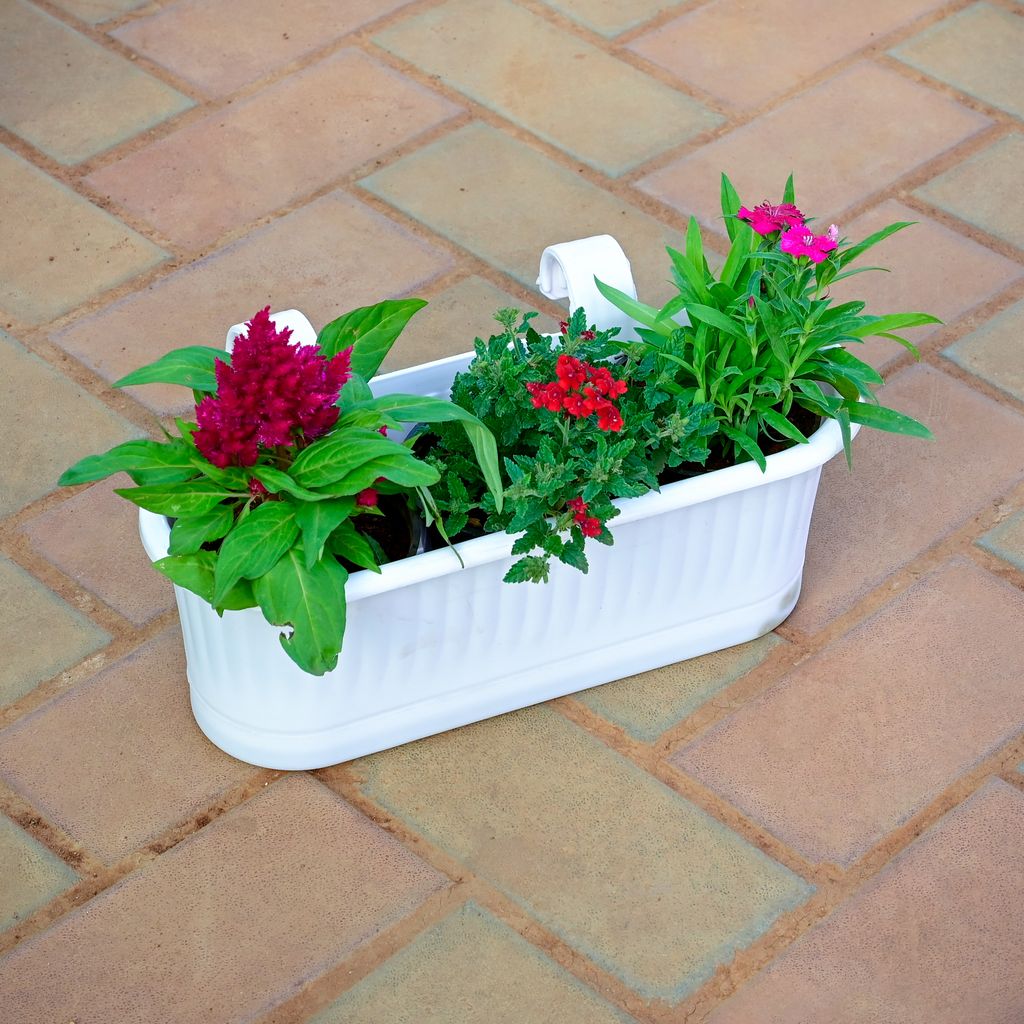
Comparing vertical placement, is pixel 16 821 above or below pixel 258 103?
below

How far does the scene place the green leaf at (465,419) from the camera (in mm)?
1692

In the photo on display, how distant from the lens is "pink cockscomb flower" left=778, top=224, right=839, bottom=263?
1.74 meters

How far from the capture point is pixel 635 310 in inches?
77.7

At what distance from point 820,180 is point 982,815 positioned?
1400 mm

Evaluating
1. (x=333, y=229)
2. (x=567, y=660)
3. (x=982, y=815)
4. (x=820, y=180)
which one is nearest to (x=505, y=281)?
(x=333, y=229)

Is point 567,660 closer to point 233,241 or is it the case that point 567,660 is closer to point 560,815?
point 560,815

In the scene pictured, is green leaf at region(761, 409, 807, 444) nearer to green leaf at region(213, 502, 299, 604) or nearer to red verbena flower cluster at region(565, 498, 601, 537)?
red verbena flower cluster at region(565, 498, 601, 537)

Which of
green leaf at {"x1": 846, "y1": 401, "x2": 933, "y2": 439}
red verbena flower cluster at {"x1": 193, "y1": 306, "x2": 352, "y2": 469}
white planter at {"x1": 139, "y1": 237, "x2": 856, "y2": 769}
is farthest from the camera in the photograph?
green leaf at {"x1": 846, "y1": 401, "x2": 933, "y2": 439}

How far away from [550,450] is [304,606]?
35 cm

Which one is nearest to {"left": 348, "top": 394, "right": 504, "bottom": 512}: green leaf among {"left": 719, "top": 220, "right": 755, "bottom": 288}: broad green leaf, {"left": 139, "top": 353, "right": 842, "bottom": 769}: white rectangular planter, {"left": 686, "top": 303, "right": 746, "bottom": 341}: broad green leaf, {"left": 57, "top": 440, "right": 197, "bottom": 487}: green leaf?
{"left": 139, "top": 353, "right": 842, "bottom": 769}: white rectangular planter

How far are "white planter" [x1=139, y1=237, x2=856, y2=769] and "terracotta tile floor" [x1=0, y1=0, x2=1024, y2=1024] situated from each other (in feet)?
0.20

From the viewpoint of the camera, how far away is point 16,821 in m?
1.94

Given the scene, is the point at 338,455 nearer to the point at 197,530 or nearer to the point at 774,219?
the point at 197,530

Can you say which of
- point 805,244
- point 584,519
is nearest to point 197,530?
point 584,519
